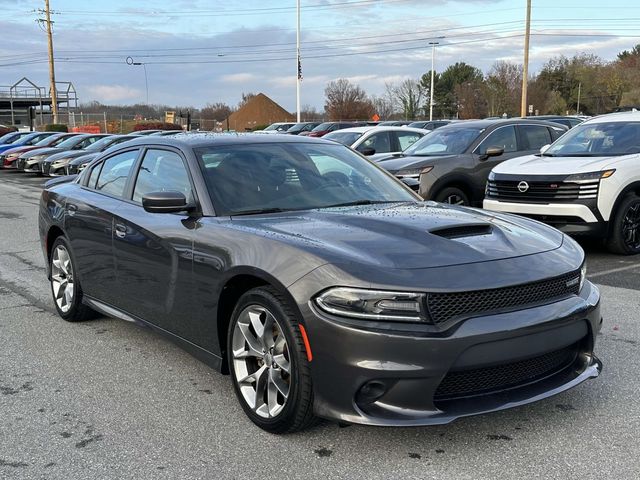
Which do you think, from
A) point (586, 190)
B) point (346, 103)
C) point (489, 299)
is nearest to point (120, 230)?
point (489, 299)

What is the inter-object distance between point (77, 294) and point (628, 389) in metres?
4.17

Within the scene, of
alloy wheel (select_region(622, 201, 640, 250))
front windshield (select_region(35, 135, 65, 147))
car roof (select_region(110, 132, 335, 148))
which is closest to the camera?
car roof (select_region(110, 132, 335, 148))

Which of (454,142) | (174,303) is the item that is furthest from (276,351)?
(454,142)

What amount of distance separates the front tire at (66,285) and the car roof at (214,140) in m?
1.24

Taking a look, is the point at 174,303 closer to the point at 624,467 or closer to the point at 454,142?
the point at 624,467

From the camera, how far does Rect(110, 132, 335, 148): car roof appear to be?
4344 mm

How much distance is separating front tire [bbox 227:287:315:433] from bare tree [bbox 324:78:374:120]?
70.7 metres

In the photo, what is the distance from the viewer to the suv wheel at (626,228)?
7.77 m

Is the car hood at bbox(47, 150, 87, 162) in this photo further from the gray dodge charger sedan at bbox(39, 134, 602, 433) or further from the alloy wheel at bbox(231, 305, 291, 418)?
the alloy wheel at bbox(231, 305, 291, 418)

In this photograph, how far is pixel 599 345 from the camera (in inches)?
180

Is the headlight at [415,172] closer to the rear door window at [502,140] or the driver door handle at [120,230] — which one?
the rear door window at [502,140]

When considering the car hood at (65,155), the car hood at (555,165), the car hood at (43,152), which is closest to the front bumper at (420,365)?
the car hood at (555,165)

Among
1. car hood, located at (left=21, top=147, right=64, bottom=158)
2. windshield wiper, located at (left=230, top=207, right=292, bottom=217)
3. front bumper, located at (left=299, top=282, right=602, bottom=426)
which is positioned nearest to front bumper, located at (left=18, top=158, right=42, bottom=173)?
car hood, located at (left=21, top=147, right=64, bottom=158)

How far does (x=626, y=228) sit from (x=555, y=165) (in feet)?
3.84
